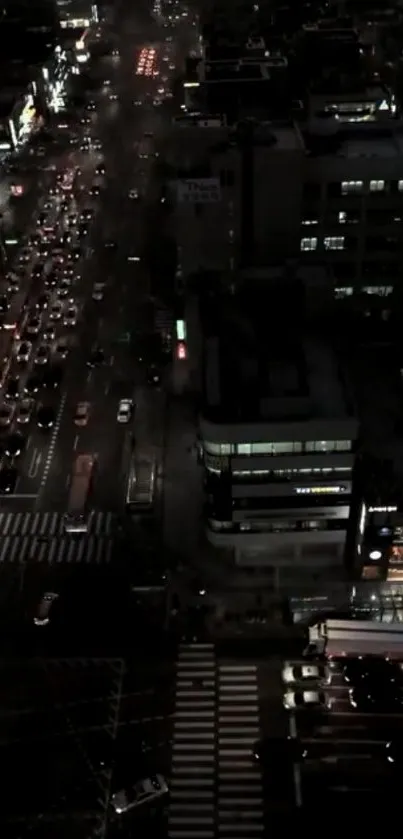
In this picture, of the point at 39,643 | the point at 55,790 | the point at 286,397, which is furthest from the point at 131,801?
the point at 286,397

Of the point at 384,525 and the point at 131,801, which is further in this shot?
the point at 384,525

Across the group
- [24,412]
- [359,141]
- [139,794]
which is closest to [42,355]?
[24,412]

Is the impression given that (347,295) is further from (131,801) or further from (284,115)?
(131,801)

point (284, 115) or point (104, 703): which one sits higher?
point (284, 115)

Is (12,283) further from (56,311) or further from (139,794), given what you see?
(139,794)

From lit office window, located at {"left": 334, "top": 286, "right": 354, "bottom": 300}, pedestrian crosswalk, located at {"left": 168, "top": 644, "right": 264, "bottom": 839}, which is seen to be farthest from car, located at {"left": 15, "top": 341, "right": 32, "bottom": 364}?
pedestrian crosswalk, located at {"left": 168, "top": 644, "right": 264, "bottom": 839}

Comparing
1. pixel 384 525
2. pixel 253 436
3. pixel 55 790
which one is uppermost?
pixel 253 436

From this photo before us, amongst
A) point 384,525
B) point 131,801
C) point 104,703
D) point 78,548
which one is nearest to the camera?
point 131,801

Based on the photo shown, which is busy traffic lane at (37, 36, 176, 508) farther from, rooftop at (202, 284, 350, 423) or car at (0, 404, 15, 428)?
rooftop at (202, 284, 350, 423)
